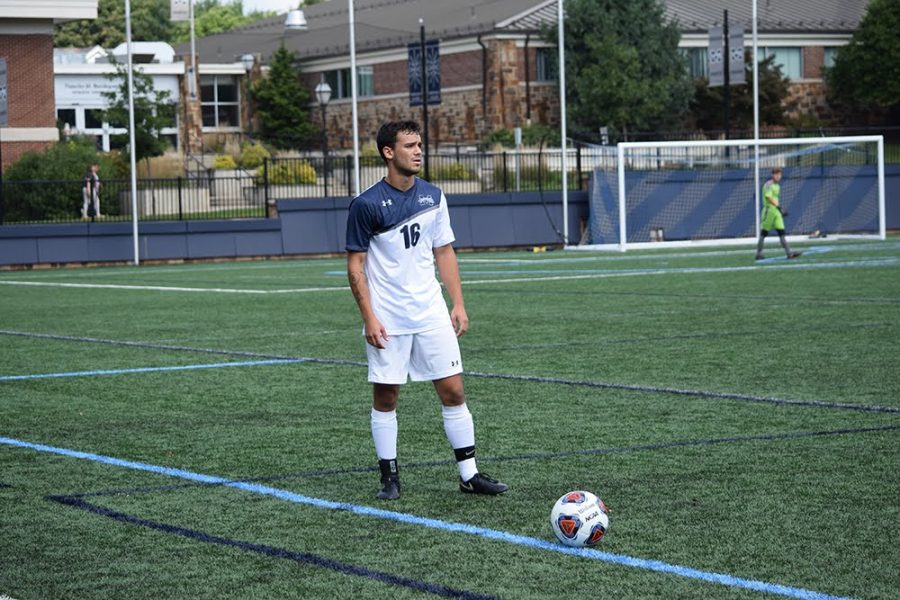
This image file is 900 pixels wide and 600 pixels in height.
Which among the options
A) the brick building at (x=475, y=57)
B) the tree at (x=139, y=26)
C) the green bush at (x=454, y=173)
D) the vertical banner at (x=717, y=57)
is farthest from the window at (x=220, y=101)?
the vertical banner at (x=717, y=57)

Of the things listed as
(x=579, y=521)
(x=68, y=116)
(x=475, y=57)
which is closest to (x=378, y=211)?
(x=579, y=521)

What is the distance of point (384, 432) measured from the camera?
24.6 feet

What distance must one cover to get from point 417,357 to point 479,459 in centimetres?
124

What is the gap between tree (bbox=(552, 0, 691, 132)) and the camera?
198 feet

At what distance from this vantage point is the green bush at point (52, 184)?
37062 millimetres

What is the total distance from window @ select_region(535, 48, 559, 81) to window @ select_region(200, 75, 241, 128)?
2075cm

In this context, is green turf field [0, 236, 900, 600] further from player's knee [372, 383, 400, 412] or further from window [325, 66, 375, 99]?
window [325, 66, 375, 99]

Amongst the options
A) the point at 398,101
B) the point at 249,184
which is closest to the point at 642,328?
the point at 249,184

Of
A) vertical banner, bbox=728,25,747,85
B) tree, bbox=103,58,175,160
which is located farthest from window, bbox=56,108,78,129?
vertical banner, bbox=728,25,747,85

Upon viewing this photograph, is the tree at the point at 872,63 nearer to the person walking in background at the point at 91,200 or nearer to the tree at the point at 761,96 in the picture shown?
the tree at the point at 761,96

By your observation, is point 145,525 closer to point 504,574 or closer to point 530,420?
point 504,574

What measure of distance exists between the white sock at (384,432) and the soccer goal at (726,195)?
3178 cm

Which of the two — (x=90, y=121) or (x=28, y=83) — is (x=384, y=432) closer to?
(x=28, y=83)

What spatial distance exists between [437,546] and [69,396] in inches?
239
